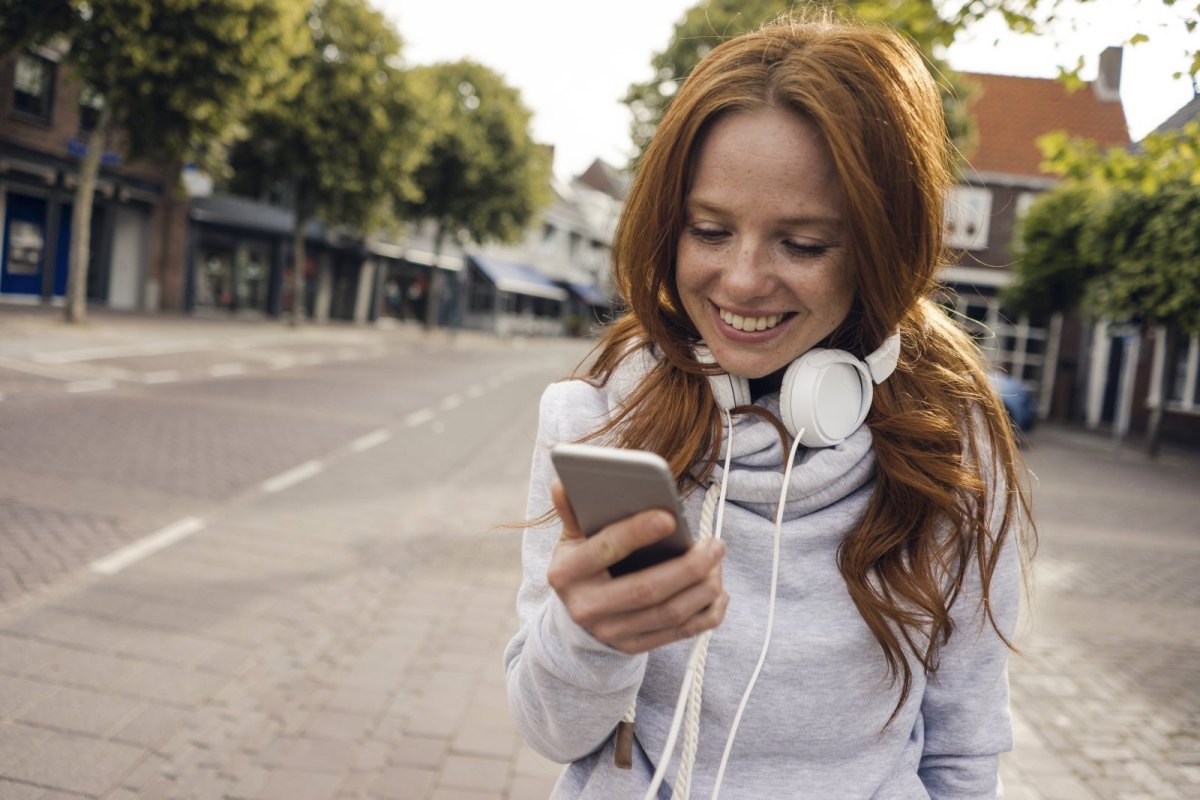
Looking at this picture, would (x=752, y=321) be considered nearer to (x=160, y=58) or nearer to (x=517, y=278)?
(x=160, y=58)

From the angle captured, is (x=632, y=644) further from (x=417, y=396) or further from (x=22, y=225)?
(x=22, y=225)

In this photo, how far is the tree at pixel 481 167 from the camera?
1444 inches

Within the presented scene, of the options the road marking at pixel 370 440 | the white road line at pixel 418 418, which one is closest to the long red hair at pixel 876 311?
the road marking at pixel 370 440

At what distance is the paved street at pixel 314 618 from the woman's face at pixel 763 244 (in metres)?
0.91

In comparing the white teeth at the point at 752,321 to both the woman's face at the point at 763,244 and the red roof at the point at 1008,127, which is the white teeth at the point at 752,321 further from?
Answer: the red roof at the point at 1008,127

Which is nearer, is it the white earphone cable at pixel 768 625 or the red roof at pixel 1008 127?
the white earphone cable at pixel 768 625

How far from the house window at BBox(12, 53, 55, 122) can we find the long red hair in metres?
26.4

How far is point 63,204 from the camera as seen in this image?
2488 centimetres

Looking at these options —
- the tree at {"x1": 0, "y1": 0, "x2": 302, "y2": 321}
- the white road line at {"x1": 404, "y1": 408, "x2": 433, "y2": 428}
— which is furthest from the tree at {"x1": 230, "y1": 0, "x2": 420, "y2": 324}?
the white road line at {"x1": 404, "y1": 408, "x2": 433, "y2": 428}

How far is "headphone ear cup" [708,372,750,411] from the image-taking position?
4.65ft

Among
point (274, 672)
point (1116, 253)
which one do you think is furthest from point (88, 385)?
point (1116, 253)

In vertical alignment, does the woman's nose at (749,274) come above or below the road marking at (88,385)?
above

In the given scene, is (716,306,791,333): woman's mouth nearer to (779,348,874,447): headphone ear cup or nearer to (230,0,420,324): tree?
(779,348,874,447): headphone ear cup

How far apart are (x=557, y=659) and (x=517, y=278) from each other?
5129 cm
